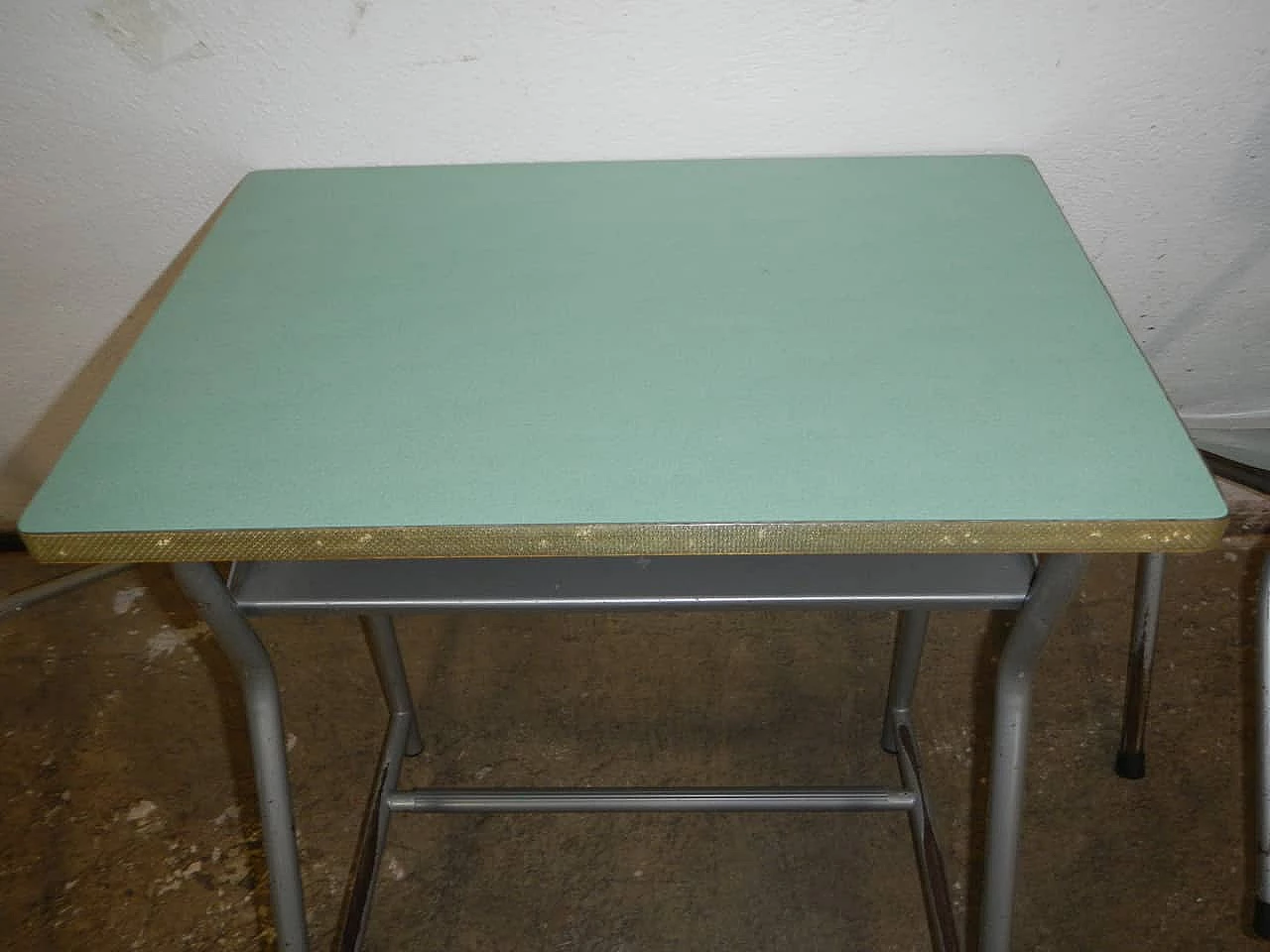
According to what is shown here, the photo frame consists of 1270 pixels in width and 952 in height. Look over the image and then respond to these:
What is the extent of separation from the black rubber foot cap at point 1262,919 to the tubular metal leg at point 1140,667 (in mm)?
271

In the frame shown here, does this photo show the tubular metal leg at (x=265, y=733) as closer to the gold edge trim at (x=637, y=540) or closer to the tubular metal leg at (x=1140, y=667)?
the gold edge trim at (x=637, y=540)

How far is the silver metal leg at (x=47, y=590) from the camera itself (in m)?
1.38

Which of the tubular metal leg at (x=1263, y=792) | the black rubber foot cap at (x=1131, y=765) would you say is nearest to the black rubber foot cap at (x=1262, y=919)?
the tubular metal leg at (x=1263, y=792)

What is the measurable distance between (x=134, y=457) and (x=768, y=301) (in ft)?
1.61

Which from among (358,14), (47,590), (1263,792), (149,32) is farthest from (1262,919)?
(47,590)

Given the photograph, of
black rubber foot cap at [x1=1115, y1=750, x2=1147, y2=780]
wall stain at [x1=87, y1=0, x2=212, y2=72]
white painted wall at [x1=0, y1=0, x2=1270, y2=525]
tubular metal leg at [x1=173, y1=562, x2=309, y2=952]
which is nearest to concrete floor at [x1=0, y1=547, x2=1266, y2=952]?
black rubber foot cap at [x1=1115, y1=750, x2=1147, y2=780]

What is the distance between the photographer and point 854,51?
101 centimetres

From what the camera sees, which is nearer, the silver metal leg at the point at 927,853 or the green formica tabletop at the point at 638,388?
the green formica tabletop at the point at 638,388

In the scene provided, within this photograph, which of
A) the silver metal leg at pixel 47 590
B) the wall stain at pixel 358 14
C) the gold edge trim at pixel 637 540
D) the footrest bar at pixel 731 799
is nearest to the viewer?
the gold edge trim at pixel 637 540

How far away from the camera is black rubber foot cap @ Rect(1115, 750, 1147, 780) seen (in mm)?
1397

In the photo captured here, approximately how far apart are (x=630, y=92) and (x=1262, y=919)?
1153 millimetres

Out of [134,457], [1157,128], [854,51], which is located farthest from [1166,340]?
[134,457]

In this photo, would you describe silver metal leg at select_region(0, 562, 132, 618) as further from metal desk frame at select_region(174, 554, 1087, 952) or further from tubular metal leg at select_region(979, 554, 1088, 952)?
tubular metal leg at select_region(979, 554, 1088, 952)

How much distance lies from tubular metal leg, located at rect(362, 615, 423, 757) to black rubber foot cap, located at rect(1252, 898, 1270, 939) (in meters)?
1.09
